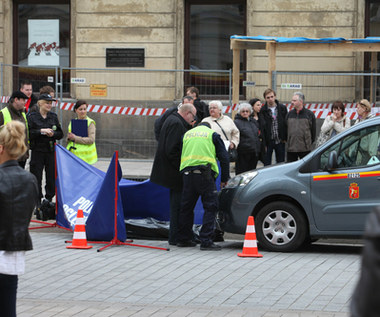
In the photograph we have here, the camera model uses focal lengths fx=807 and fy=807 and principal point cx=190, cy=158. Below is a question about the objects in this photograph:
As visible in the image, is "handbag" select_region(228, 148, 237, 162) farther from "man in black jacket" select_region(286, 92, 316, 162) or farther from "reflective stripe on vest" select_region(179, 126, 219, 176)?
"reflective stripe on vest" select_region(179, 126, 219, 176)

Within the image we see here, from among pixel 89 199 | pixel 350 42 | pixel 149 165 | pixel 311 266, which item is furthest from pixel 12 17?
pixel 311 266

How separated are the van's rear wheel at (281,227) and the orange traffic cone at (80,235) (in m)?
Result: 2.00

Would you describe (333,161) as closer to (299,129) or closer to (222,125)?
(222,125)

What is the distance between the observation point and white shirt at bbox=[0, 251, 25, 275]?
14.3 feet

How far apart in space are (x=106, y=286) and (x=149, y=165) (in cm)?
1099

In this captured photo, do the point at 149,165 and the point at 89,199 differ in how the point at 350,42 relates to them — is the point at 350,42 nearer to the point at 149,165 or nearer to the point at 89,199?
the point at 149,165

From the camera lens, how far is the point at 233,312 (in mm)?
6074

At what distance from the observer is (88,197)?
10.4m

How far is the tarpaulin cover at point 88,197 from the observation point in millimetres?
9555

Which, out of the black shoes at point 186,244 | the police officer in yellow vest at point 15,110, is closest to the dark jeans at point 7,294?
the black shoes at point 186,244

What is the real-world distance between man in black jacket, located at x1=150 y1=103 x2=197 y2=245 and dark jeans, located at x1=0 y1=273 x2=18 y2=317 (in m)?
5.43

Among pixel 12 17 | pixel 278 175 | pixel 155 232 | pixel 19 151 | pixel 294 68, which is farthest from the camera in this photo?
pixel 12 17

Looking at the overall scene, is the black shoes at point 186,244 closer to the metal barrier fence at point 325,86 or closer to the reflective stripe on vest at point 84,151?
the reflective stripe on vest at point 84,151

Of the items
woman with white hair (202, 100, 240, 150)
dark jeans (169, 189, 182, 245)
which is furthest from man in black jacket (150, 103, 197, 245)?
woman with white hair (202, 100, 240, 150)
